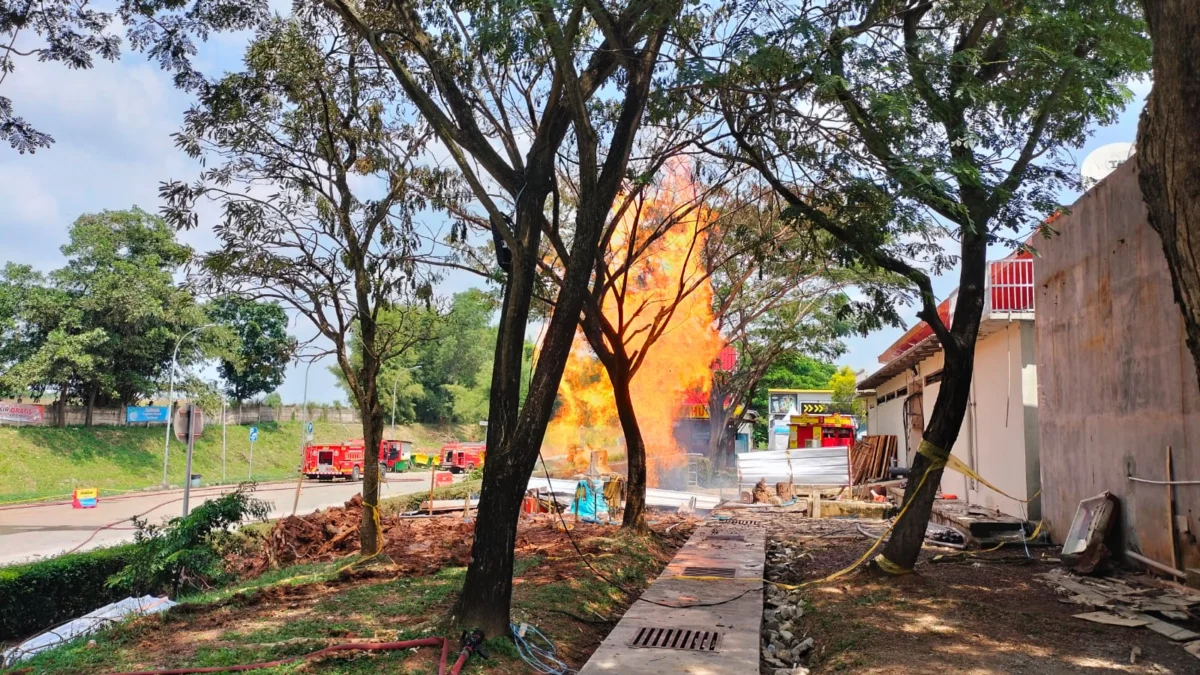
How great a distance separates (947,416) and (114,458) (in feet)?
145

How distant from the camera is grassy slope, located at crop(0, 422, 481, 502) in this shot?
123 ft

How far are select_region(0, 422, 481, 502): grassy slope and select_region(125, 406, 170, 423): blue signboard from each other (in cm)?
58

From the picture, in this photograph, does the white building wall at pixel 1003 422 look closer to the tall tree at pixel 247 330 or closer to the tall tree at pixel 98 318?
the tall tree at pixel 98 318

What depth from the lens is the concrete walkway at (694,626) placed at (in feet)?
21.9

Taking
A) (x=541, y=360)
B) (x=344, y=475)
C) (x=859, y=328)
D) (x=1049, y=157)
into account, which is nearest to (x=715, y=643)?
(x=541, y=360)

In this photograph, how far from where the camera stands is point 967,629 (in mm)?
7566

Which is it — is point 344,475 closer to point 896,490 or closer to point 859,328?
point 896,490

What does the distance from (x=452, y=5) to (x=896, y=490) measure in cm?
1859

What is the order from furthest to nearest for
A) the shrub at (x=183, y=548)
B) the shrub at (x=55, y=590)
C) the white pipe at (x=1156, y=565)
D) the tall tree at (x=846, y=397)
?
the tall tree at (x=846, y=397)
the shrub at (x=55, y=590)
the shrub at (x=183, y=548)
the white pipe at (x=1156, y=565)

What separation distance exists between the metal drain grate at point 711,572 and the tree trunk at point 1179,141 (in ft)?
24.8

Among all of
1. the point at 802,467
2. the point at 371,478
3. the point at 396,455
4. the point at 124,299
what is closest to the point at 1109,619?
the point at 371,478

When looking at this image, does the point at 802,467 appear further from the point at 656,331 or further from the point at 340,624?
the point at 340,624

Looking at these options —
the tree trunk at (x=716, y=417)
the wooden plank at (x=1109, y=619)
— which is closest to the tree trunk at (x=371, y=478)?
the wooden plank at (x=1109, y=619)

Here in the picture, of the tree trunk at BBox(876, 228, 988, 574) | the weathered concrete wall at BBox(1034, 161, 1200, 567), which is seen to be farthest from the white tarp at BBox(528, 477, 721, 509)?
the tree trunk at BBox(876, 228, 988, 574)
